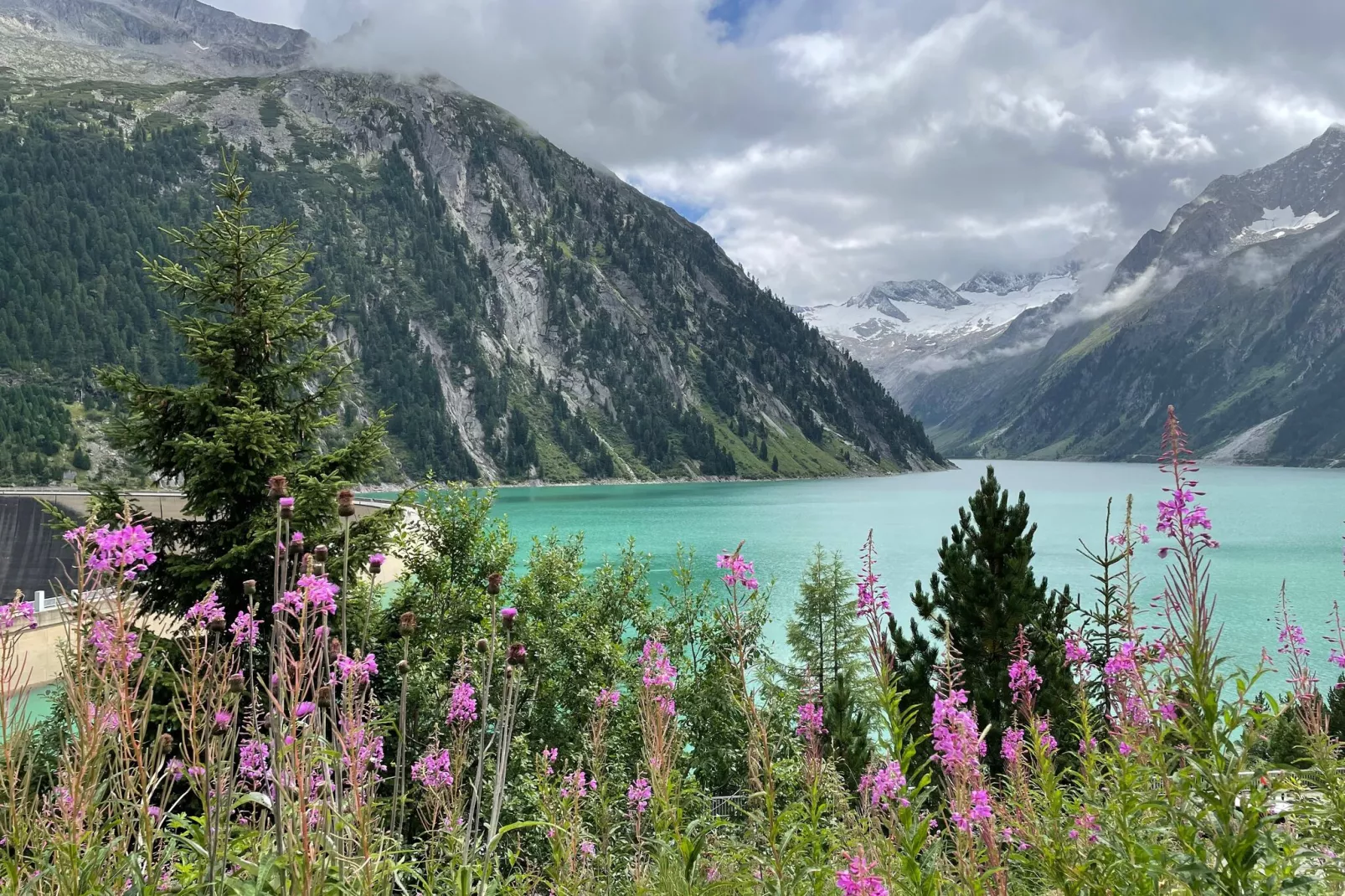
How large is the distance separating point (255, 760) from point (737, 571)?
3482 mm

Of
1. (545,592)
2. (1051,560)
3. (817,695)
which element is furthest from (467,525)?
(1051,560)

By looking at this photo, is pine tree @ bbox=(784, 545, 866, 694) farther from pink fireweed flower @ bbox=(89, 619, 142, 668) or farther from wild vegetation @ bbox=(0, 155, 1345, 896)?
pink fireweed flower @ bbox=(89, 619, 142, 668)

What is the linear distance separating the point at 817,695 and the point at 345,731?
4.11m

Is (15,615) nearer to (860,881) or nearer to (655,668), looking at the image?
(655,668)

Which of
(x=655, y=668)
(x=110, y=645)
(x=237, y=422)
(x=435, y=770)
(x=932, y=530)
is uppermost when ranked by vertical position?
(x=237, y=422)

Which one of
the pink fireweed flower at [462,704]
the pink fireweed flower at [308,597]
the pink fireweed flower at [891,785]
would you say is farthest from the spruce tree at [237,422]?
the pink fireweed flower at [891,785]

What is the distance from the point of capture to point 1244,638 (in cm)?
4206

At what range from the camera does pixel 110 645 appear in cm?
299

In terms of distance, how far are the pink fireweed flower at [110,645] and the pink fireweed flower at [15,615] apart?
0.28 meters

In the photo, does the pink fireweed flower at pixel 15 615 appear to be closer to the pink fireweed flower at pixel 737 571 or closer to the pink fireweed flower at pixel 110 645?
the pink fireweed flower at pixel 110 645

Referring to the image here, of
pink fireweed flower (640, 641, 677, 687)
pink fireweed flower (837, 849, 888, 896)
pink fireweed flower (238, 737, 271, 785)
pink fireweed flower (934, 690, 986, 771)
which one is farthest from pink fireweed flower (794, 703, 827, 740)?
pink fireweed flower (238, 737, 271, 785)

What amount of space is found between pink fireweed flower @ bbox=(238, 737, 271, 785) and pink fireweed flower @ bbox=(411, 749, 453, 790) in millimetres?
1086

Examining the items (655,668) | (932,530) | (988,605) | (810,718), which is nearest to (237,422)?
(655,668)

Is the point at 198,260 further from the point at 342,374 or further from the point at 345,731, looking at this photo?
the point at 345,731
